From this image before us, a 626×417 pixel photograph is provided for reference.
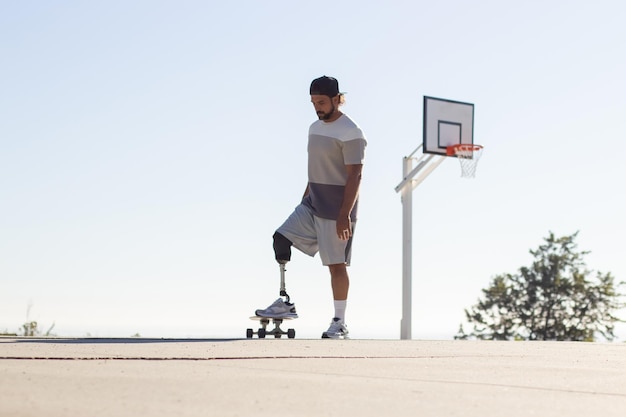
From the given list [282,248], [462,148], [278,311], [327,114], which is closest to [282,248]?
[282,248]

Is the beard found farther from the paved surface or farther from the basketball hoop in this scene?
the basketball hoop

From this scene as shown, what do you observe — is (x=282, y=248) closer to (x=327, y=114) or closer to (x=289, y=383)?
(x=327, y=114)

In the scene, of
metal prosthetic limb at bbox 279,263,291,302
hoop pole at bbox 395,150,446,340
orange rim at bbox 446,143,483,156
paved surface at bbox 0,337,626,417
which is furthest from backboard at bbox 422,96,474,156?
paved surface at bbox 0,337,626,417

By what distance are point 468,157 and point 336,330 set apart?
11638 mm

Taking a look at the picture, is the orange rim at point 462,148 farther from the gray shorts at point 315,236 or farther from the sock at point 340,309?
the sock at point 340,309

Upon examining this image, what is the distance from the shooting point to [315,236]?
8289 mm

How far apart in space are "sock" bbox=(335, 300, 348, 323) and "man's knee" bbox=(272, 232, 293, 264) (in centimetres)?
54

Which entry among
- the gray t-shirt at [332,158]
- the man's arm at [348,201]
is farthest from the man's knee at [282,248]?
the man's arm at [348,201]

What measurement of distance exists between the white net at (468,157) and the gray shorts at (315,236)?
11071mm

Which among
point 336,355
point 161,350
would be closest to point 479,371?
point 336,355

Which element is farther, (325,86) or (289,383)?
(325,86)

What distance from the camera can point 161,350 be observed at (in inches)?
200

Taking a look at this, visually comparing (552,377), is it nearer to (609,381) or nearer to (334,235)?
(609,381)

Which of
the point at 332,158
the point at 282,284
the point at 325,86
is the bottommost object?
the point at 282,284
